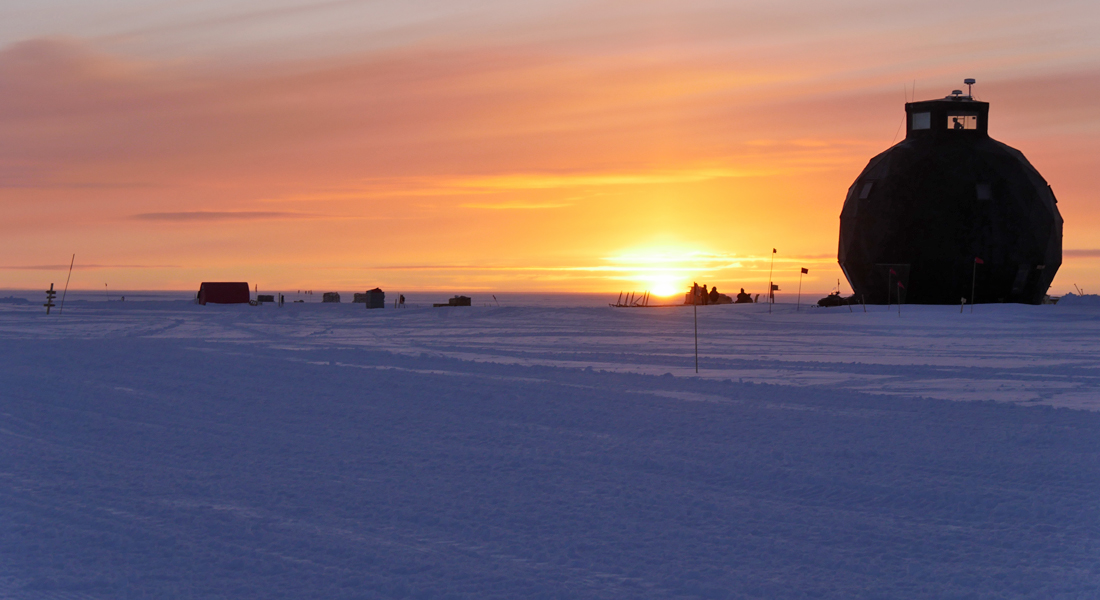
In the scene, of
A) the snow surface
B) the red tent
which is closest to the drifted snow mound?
the snow surface

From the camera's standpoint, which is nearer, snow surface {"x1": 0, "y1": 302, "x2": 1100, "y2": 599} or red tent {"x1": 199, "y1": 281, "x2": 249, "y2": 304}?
snow surface {"x1": 0, "y1": 302, "x2": 1100, "y2": 599}

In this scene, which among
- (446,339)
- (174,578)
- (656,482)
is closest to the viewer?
(174,578)

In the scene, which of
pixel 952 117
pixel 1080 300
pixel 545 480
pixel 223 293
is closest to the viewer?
pixel 545 480

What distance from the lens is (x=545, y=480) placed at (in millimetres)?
8766

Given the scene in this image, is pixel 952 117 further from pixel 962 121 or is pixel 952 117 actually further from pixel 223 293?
pixel 223 293

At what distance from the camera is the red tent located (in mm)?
72000

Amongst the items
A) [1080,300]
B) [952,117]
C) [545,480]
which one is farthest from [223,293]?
[545,480]

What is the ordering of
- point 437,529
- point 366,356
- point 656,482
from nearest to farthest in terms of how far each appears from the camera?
point 437,529, point 656,482, point 366,356

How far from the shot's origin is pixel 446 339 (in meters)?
29.2

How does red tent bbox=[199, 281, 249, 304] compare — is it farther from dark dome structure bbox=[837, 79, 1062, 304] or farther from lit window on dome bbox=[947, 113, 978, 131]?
lit window on dome bbox=[947, 113, 978, 131]

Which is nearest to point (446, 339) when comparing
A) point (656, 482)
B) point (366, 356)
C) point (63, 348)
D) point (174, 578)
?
point (366, 356)

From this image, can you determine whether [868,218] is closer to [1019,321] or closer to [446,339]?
[1019,321]

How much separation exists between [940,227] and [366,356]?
30.6 m

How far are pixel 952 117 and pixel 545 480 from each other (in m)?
43.7
